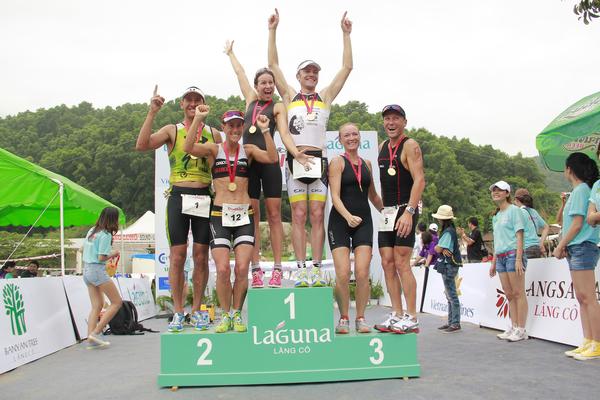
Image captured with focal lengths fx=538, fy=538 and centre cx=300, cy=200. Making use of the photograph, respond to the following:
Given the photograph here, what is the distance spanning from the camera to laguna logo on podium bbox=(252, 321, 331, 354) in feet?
14.2

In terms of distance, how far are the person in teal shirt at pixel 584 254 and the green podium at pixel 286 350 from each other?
1.68 meters

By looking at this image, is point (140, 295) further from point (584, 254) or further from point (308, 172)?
point (584, 254)

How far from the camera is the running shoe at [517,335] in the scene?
6176 mm

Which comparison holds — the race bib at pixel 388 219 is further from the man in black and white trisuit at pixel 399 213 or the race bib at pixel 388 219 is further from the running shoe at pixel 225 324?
the running shoe at pixel 225 324

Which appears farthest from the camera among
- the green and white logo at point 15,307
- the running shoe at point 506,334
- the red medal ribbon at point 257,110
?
the running shoe at point 506,334

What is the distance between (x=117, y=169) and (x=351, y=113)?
2253 centimetres

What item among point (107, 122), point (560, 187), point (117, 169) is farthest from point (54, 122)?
point (560, 187)

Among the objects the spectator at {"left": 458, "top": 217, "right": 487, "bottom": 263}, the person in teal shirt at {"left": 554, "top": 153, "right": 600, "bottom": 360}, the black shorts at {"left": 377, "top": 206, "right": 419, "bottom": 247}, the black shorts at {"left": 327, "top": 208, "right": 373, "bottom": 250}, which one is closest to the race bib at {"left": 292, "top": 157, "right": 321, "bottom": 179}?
the black shorts at {"left": 327, "top": 208, "right": 373, "bottom": 250}

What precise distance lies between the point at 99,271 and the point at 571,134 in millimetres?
6057

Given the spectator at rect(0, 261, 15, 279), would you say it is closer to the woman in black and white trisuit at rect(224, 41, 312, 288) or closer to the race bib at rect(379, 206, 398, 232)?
the woman in black and white trisuit at rect(224, 41, 312, 288)

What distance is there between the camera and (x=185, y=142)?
4.51 m

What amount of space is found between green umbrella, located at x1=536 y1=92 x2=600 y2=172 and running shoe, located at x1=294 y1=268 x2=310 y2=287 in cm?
406

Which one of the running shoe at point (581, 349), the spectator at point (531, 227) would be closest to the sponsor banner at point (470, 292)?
the spectator at point (531, 227)

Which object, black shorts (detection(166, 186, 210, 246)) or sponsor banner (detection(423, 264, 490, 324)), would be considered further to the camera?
sponsor banner (detection(423, 264, 490, 324))
